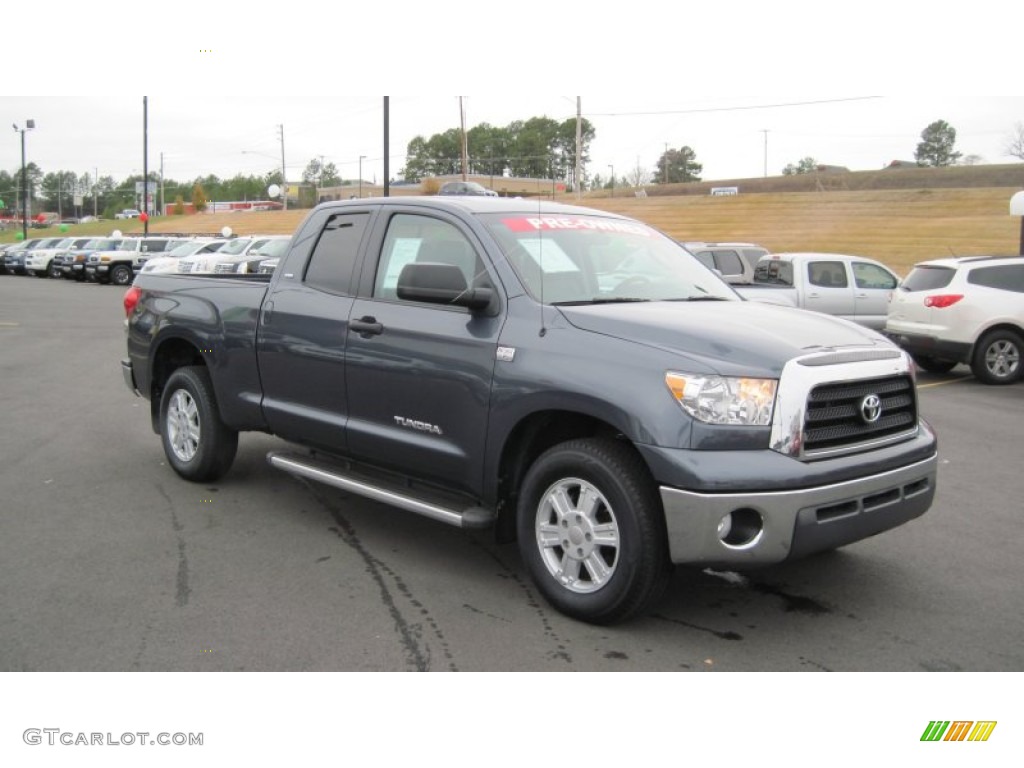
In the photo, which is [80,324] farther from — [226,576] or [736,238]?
[736,238]

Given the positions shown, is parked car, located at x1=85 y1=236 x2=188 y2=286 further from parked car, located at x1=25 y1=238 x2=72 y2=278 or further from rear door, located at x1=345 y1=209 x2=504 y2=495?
rear door, located at x1=345 y1=209 x2=504 y2=495

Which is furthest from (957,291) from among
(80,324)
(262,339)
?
(80,324)

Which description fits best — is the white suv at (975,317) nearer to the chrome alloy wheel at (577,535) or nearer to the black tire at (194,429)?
the black tire at (194,429)

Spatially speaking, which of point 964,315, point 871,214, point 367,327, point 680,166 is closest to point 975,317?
point 964,315

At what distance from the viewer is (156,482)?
7.06 metres

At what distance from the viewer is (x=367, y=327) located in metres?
5.38

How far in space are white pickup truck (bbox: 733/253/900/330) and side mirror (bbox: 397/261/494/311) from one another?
11823mm

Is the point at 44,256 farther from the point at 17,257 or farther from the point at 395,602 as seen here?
the point at 395,602

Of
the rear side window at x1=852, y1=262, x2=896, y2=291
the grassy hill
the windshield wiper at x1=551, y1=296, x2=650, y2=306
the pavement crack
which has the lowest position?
the pavement crack

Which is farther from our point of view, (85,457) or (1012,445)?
(1012,445)

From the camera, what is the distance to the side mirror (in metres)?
4.77

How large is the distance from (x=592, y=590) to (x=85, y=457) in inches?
203
